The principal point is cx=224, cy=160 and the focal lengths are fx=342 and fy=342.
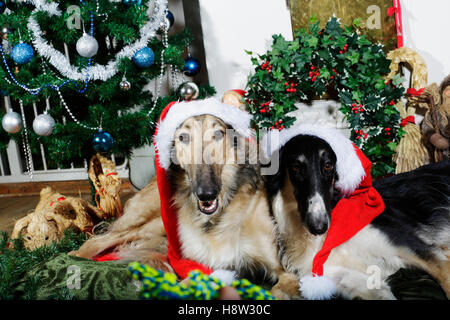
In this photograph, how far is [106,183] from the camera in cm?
242

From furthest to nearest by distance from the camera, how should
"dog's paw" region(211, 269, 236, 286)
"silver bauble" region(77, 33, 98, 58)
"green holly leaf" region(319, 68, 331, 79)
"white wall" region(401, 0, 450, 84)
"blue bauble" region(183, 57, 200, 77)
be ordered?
"blue bauble" region(183, 57, 200, 77)
"white wall" region(401, 0, 450, 84)
"green holly leaf" region(319, 68, 331, 79)
"silver bauble" region(77, 33, 98, 58)
"dog's paw" region(211, 269, 236, 286)

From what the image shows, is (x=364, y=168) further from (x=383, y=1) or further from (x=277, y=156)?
(x=383, y=1)

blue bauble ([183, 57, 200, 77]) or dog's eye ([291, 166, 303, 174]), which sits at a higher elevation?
blue bauble ([183, 57, 200, 77])

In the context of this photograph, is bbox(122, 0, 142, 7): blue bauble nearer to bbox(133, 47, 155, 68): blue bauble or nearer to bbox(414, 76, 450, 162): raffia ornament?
bbox(133, 47, 155, 68): blue bauble

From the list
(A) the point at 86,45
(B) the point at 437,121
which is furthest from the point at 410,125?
(A) the point at 86,45

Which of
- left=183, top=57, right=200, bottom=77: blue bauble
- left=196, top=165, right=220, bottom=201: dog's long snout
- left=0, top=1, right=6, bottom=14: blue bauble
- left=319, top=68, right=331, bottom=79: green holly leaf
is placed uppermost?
left=0, top=1, right=6, bottom=14: blue bauble

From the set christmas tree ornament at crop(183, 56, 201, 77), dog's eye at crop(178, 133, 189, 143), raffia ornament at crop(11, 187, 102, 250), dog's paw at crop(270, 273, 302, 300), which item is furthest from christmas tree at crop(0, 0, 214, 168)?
dog's paw at crop(270, 273, 302, 300)

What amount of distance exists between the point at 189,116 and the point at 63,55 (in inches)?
54.2

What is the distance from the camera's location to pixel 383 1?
8.54 feet

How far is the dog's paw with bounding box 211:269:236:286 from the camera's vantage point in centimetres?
136

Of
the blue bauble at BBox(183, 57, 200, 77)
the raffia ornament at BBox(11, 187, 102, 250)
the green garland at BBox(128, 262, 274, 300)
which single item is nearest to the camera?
the green garland at BBox(128, 262, 274, 300)

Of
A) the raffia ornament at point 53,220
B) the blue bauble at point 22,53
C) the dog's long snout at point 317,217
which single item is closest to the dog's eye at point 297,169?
the dog's long snout at point 317,217

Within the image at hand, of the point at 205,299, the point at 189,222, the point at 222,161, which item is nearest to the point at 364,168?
the point at 222,161

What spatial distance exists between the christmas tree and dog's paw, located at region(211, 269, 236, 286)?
4.20 ft
